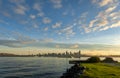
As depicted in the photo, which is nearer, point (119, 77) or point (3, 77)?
point (119, 77)

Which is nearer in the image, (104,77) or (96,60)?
(104,77)

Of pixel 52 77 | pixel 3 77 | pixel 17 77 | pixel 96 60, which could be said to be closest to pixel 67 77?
pixel 52 77

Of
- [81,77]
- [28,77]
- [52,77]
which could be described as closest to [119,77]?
[81,77]

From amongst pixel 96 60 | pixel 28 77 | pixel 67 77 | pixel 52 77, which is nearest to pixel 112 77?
pixel 67 77

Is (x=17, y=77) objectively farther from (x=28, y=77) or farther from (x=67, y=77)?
(x=67, y=77)

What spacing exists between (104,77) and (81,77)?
11.8ft

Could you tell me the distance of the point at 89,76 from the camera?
27.9m

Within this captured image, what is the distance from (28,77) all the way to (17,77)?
315cm

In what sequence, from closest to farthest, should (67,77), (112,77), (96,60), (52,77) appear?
(112,77) < (67,77) < (52,77) < (96,60)

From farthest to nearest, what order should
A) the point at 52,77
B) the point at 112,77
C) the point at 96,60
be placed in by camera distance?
the point at 96,60
the point at 52,77
the point at 112,77

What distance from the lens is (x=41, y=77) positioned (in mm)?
49000

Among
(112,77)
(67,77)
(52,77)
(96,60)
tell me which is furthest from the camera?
(96,60)

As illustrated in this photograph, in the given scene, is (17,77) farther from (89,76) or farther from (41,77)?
(89,76)

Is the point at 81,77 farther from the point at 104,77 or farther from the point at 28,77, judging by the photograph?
the point at 28,77
